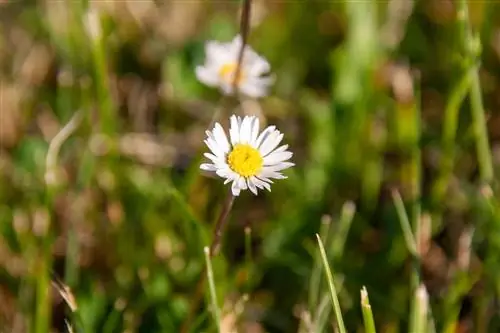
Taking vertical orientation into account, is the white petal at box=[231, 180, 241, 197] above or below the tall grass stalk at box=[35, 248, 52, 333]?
above

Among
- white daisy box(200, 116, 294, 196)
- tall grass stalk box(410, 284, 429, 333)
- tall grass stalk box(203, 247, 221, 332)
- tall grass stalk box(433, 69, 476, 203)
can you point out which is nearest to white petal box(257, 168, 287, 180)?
white daisy box(200, 116, 294, 196)

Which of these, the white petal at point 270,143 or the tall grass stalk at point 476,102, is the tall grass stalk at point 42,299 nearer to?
the white petal at point 270,143

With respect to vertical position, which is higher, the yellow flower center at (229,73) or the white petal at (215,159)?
the yellow flower center at (229,73)

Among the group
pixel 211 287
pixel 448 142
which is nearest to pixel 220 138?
pixel 211 287

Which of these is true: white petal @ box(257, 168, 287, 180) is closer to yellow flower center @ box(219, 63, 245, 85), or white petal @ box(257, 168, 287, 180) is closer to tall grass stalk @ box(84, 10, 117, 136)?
yellow flower center @ box(219, 63, 245, 85)

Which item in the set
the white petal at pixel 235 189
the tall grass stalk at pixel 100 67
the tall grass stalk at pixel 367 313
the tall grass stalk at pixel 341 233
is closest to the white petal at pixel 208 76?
the tall grass stalk at pixel 100 67

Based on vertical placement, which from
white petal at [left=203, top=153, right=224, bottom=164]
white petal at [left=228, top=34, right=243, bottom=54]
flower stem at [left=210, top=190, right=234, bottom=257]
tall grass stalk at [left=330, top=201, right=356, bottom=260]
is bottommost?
flower stem at [left=210, top=190, right=234, bottom=257]

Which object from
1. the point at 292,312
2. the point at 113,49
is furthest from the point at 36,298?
the point at 113,49
